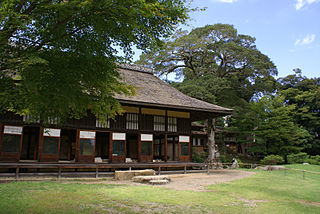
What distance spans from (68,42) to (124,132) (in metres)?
9.90

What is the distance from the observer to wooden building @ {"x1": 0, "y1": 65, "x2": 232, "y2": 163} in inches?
494

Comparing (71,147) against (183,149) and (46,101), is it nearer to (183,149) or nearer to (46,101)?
(183,149)

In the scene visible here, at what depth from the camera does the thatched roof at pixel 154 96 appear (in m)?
14.9

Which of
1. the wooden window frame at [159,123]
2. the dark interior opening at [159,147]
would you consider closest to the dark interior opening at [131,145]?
the dark interior opening at [159,147]

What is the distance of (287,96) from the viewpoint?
34219mm

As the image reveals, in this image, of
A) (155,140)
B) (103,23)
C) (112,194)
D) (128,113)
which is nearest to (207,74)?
(155,140)

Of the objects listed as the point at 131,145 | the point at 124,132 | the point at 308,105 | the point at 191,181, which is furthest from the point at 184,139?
the point at 308,105

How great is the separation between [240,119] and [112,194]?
843 inches

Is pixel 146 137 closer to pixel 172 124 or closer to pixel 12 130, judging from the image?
pixel 172 124

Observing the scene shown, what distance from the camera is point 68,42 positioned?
5699mm

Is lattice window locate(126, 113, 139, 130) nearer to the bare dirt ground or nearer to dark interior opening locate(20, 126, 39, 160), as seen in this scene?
the bare dirt ground

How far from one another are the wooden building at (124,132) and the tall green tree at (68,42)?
7.09 m

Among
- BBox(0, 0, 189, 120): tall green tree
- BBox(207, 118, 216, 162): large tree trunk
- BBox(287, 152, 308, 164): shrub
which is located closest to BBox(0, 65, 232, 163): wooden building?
Result: BBox(207, 118, 216, 162): large tree trunk

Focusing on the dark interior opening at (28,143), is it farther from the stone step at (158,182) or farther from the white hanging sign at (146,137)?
the stone step at (158,182)
